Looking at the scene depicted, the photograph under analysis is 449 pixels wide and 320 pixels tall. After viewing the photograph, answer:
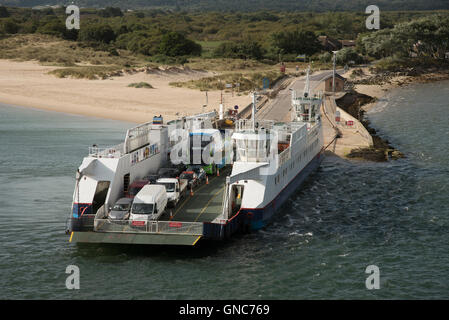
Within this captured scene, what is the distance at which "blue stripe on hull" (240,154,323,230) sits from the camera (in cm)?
3544

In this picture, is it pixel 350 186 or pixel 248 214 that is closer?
pixel 248 214

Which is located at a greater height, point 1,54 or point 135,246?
point 1,54

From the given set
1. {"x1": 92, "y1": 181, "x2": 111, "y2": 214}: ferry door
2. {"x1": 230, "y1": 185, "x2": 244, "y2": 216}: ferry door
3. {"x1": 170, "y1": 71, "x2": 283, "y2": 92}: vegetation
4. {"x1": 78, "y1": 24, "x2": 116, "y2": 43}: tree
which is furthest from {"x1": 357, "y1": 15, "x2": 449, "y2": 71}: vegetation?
{"x1": 92, "y1": 181, "x2": 111, "y2": 214}: ferry door

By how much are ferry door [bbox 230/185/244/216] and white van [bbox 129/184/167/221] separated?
4.61m

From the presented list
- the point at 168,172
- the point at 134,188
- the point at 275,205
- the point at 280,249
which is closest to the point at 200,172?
the point at 168,172

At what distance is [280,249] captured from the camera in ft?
110

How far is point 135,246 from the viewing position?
1314 inches

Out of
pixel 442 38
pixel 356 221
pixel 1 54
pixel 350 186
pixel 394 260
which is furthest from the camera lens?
pixel 442 38

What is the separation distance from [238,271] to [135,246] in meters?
6.32

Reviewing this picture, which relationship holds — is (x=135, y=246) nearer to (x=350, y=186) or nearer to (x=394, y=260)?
(x=394, y=260)

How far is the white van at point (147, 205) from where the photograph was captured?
3222 cm

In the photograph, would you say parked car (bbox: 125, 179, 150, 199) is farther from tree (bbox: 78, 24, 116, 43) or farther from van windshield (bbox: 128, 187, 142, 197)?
tree (bbox: 78, 24, 116, 43)
